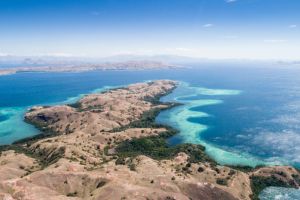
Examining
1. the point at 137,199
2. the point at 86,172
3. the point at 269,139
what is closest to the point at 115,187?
the point at 137,199

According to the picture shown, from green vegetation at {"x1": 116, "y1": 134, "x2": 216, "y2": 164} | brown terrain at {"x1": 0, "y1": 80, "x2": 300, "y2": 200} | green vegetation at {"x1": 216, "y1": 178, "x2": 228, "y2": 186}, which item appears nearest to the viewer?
brown terrain at {"x1": 0, "y1": 80, "x2": 300, "y2": 200}

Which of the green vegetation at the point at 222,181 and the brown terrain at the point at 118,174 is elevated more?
the brown terrain at the point at 118,174

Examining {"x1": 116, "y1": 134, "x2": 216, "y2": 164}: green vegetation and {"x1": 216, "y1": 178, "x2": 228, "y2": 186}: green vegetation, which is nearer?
{"x1": 216, "y1": 178, "x2": 228, "y2": 186}: green vegetation

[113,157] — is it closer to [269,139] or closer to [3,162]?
[3,162]

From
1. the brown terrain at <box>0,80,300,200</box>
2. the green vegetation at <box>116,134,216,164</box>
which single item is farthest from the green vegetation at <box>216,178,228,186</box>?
the green vegetation at <box>116,134,216,164</box>

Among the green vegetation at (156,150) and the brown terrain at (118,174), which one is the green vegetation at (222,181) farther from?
the green vegetation at (156,150)

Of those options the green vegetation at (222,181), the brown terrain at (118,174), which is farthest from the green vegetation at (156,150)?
the green vegetation at (222,181)

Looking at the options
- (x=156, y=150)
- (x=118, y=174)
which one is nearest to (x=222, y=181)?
(x=118, y=174)

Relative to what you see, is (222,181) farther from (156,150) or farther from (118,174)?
(156,150)

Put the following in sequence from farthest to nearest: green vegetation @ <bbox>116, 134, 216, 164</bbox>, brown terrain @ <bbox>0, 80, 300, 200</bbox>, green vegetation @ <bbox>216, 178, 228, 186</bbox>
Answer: green vegetation @ <bbox>116, 134, 216, 164</bbox>
green vegetation @ <bbox>216, 178, 228, 186</bbox>
brown terrain @ <bbox>0, 80, 300, 200</bbox>

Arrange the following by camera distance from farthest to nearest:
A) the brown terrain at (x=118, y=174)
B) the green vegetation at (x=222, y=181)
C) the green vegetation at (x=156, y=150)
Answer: the green vegetation at (x=156, y=150), the green vegetation at (x=222, y=181), the brown terrain at (x=118, y=174)

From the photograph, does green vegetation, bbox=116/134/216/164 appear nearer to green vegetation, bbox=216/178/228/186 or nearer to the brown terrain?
the brown terrain
